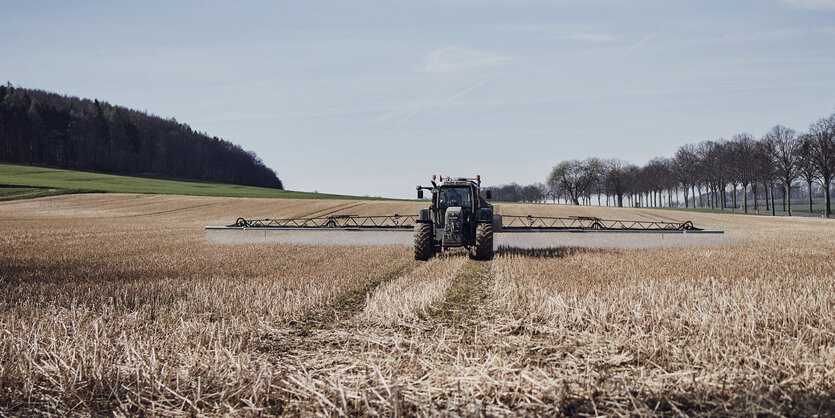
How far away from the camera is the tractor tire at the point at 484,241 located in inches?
498

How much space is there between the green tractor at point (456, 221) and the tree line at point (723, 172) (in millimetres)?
48728

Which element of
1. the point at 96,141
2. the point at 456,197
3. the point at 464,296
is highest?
the point at 96,141

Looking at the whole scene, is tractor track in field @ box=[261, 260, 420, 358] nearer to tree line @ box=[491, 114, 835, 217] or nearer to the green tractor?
the green tractor

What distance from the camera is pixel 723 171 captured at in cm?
6612

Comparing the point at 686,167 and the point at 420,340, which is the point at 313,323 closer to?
the point at 420,340

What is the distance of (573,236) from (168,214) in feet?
103

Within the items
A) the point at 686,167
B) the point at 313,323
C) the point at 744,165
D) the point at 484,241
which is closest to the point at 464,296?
the point at 313,323

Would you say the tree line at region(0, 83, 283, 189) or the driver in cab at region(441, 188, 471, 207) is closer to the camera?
the driver in cab at region(441, 188, 471, 207)

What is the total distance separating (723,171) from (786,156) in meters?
12.6

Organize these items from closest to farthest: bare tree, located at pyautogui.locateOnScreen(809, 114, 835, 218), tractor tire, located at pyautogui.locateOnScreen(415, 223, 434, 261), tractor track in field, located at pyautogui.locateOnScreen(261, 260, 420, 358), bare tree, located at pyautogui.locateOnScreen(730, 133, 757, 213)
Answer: tractor track in field, located at pyautogui.locateOnScreen(261, 260, 420, 358), tractor tire, located at pyautogui.locateOnScreen(415, 223, 434, 261), bare tree, located at pyautogui.locateOnScreen(809, 114, 835, 218), bare tree, located at pyautogui.locateOnScreen(730, 133, 757, 213)

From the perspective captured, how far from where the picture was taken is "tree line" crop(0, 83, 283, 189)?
90750 millimetres

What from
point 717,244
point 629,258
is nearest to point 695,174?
point 717,244

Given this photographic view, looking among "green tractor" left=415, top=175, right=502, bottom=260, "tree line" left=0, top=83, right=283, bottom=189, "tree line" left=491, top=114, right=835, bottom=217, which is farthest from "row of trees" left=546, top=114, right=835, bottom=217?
"tree line" left=0, top=83, right=283, bottom=189

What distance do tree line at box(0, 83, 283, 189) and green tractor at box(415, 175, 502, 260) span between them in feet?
334
